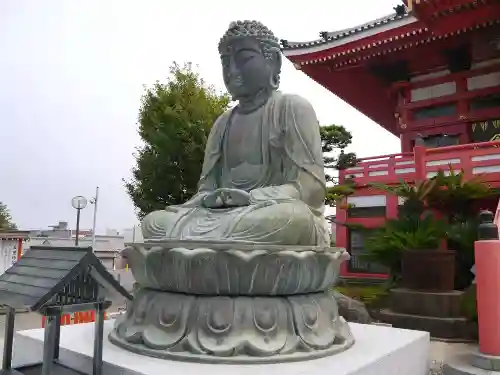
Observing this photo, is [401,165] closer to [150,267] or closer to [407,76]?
[407,76]

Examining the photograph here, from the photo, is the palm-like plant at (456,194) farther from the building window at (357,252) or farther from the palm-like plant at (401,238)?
the building window at (357,252)

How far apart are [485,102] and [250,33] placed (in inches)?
321

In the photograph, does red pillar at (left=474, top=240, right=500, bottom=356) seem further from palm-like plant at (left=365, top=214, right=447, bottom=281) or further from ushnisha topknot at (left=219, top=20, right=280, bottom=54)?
ushnisha topknot at (left=219, top=20, right=280, bottom=54)

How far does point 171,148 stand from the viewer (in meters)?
9.83

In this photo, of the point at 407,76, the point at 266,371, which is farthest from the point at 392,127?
the point at 266,371

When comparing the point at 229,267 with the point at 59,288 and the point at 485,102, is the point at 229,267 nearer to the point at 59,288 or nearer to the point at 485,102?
the point at 59,288

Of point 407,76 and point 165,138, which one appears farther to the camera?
point 407,76

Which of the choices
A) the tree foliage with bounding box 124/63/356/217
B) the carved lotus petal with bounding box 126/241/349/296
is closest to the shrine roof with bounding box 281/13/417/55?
the tree foliage with bounding box 124/63/356/217

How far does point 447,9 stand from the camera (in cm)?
814

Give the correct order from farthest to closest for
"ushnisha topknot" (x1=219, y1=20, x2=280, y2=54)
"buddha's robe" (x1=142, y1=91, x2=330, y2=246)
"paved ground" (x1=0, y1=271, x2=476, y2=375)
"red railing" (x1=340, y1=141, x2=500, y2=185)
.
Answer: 1. "red railing" (x1=340, y1=141, x2=500, y2=185)
2. "paved ground" (x1=0, y1=271, x2=476, y2=375)
3. "ushnisha topknot" (x1=219, y1=20, x2=280, y2=54)
4. "buddha's robe" (x1=142, y1=91, x2=330, y2=246)

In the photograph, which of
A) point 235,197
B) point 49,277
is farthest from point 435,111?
point 49,277

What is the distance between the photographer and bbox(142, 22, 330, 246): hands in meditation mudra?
288 centimetres

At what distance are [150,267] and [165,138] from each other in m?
7.21

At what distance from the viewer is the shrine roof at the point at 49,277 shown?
2172 mm
